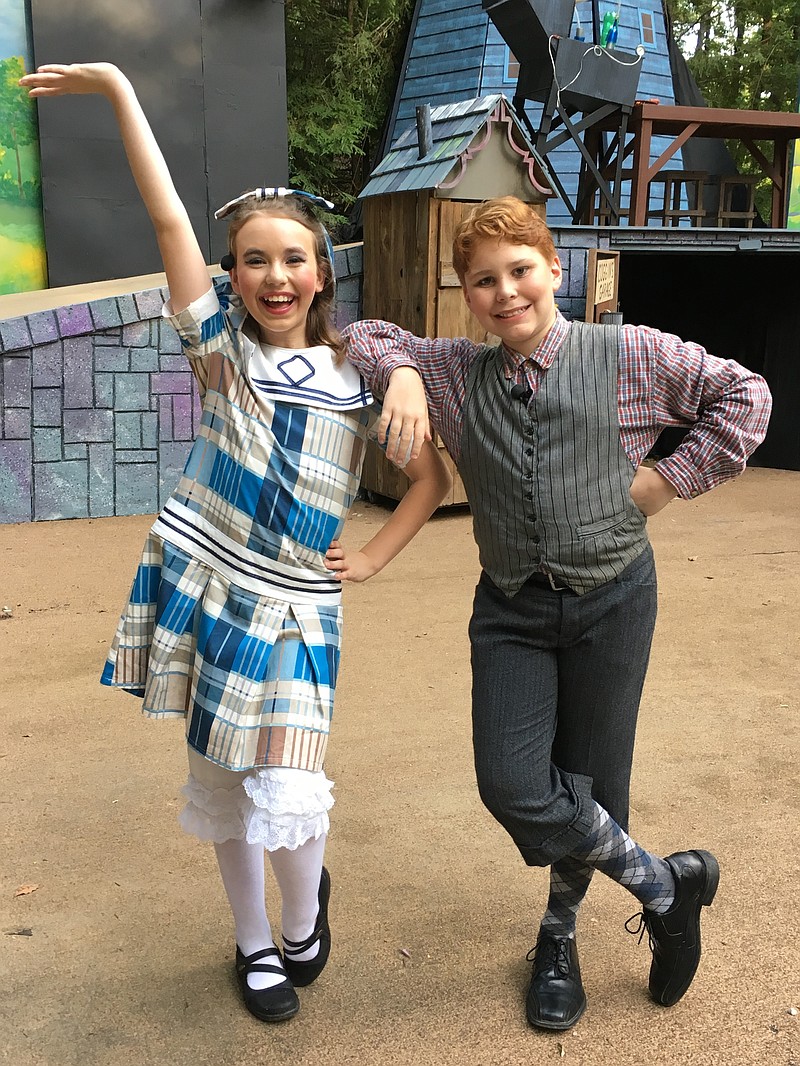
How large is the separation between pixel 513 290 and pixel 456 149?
5002 millimetres

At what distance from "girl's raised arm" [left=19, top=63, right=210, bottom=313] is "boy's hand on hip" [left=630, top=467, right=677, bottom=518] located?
949 mm

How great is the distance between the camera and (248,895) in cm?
216

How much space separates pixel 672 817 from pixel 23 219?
8.06 meters

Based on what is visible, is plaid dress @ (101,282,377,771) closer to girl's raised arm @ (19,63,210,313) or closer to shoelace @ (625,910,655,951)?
girl's raised arm @ (19,63,210,313)

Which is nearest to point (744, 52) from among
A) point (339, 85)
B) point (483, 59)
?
point (339, 85)

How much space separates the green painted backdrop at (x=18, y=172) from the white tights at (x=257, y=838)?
7.94m

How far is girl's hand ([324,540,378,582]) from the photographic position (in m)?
2.08

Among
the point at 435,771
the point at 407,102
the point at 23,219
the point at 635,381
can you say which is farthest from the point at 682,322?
the point at 635,381

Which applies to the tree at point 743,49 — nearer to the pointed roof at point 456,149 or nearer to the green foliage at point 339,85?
the green foliage at point 339,85

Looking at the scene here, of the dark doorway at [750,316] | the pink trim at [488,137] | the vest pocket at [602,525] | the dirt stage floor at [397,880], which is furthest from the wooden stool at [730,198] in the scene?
the vest pocket at [602,525]

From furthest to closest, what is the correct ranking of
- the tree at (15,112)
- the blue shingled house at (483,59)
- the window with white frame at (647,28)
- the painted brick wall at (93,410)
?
the window with white frame at (647,28) → the blue shingled house at (483,59) → the tree at (15,112) → the painted brick wall at (93,410)

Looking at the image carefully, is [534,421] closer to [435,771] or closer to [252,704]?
[252,704]

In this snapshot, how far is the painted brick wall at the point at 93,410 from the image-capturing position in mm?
6461

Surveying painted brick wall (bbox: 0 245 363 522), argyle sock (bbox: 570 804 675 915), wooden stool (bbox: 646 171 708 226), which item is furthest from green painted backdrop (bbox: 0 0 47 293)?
argyle sock (bbox: 570 804 675 915)
